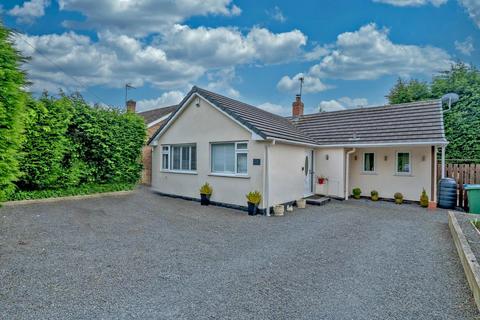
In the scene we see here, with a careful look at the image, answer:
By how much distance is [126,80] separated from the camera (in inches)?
905

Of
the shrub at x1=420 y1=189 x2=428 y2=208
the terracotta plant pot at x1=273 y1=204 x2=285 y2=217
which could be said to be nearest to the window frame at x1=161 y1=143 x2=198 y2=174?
the terracotta plant pot at x1=273 y1=204 x2=285 y2=217

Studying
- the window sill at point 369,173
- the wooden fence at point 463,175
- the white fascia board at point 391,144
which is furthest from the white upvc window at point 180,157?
the wooden fence at point 463,175

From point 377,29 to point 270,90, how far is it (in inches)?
302

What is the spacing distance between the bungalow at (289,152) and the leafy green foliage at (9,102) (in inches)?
264

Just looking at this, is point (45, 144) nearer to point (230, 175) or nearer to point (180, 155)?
point (180, 155)

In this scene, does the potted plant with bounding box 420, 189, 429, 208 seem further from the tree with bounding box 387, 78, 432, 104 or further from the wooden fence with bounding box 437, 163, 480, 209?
the tree with bounding box 387, 78, 432, 104

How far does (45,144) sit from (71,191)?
2.35 m

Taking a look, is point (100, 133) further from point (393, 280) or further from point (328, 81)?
point (328, 81)

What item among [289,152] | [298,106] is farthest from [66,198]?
[298,106]

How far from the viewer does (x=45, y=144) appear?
1011 cm

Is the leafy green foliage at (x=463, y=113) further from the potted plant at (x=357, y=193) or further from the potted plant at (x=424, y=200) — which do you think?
the potted plant at (x=357, y=193)

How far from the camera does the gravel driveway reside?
3588 millimetres

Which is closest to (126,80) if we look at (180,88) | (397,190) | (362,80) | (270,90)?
(180,88)

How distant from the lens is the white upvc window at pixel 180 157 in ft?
42.7
